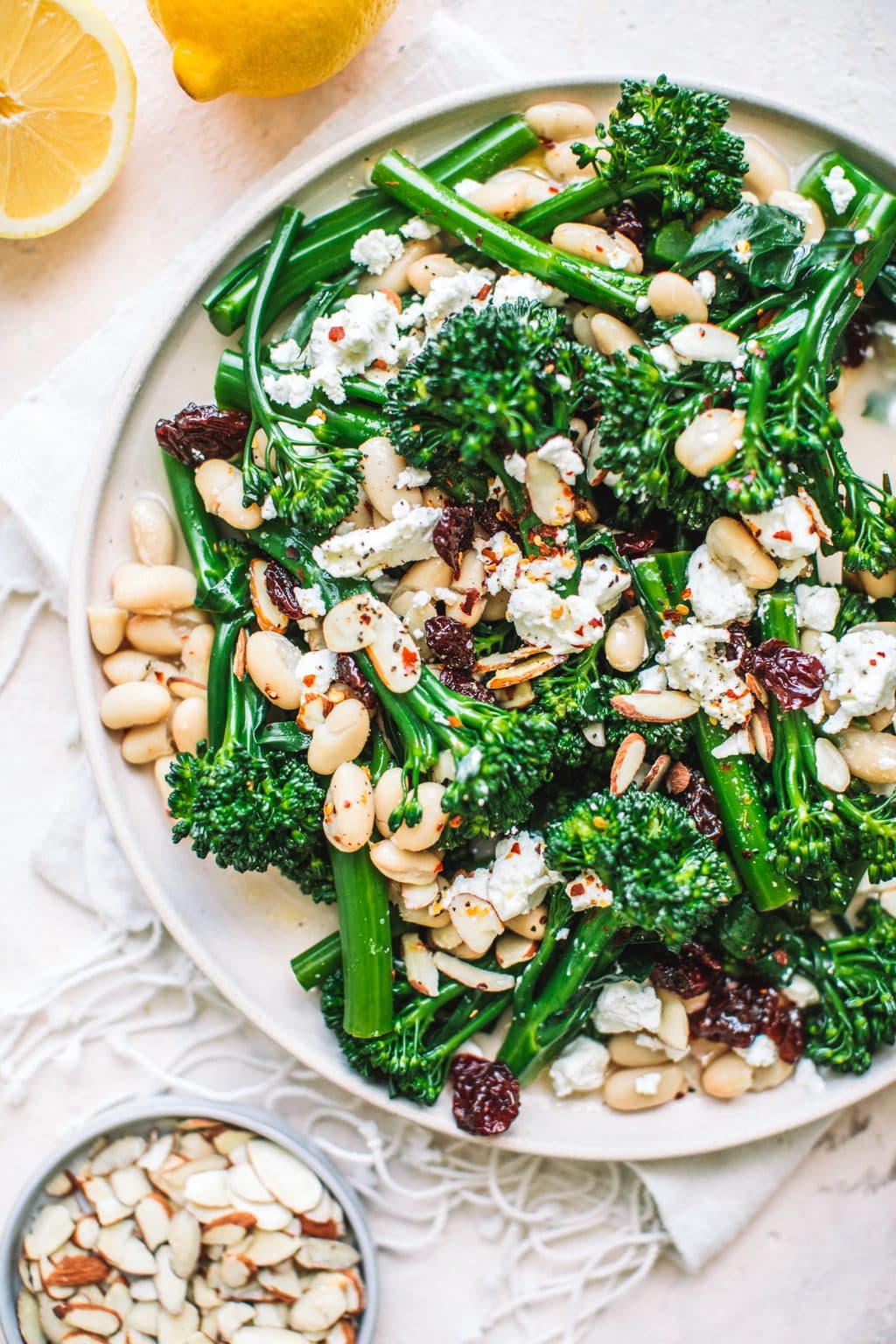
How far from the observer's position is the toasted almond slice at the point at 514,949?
226 cm

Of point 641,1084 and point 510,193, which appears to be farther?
point 641,1084

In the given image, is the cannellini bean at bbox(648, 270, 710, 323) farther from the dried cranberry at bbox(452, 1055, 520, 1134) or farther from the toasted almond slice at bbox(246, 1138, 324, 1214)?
the toasted almond slice at bbox(246, 1138, 324, 1214)

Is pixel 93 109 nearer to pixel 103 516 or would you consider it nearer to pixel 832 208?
A: pixel 103 516

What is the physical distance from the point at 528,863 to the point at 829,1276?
140 cm

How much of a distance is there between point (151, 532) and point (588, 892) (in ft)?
3.94

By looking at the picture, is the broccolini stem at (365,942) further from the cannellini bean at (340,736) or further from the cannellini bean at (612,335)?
the cannellini bean at (612,335)

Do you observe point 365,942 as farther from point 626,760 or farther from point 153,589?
point 153,589

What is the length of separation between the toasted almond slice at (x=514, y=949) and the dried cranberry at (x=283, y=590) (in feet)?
2.68

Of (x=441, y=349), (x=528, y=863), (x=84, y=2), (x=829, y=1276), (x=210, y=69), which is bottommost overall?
(x=829, y=1276)

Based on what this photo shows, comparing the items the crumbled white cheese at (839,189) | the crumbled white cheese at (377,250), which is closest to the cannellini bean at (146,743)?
the crumbled white cheese at (377,250)

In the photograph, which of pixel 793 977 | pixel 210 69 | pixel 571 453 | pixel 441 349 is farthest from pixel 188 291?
pixel 793 977

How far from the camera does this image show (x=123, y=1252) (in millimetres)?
2436

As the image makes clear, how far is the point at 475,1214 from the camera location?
2.59 m

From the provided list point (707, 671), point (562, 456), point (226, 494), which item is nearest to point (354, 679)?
point (226, 494)
